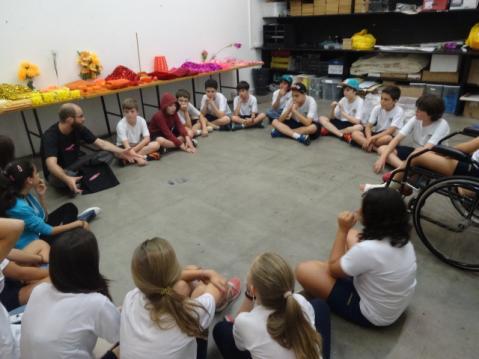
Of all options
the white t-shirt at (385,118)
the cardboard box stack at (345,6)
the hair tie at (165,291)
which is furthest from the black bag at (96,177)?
the cardboard box stack at (345,6)

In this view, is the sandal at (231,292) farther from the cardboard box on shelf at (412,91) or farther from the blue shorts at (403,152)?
the cardboard box on shelf at (412,91)

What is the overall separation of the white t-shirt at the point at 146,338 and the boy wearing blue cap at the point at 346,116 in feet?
10.5

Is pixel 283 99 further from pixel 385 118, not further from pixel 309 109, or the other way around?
pixel 385 118

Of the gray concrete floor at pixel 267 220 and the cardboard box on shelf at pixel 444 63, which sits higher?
the cardboard box on shelf at pixel 444 63

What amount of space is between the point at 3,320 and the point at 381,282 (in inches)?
53.6

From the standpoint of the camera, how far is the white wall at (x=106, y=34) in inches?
145

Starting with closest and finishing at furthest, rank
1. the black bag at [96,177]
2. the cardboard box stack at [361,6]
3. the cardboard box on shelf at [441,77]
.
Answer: the black bag at [96,177] < the cardboard box on shelf at [441,77] < the cardboard box stack at [361,6]

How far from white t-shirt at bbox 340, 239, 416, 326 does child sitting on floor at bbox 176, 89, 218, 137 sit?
2.99 meters

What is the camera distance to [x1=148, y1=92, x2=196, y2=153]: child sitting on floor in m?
3.81

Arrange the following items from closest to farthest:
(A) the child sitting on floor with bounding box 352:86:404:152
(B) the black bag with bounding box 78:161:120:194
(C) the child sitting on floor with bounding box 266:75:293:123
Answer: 1. (B) the black bag with bounding box 78:161:120:194
2. (A) the child sitting on floor with bounding box 352:86:404:152
3. (C) the child sitting on floor with bounding box 266:75:293:123

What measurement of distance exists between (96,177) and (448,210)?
9.07ft

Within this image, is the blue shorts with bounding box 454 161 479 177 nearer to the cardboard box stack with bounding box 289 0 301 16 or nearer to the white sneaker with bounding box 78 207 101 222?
the white sneaker with bounding box 78 207 101 222

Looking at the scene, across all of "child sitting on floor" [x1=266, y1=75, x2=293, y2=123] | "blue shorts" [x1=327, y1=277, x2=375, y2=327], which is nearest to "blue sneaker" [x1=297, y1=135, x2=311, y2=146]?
"child sitting on floor" [x1=266, y1=75, x2=293, y2=123]

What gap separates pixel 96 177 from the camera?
10.2 feet
